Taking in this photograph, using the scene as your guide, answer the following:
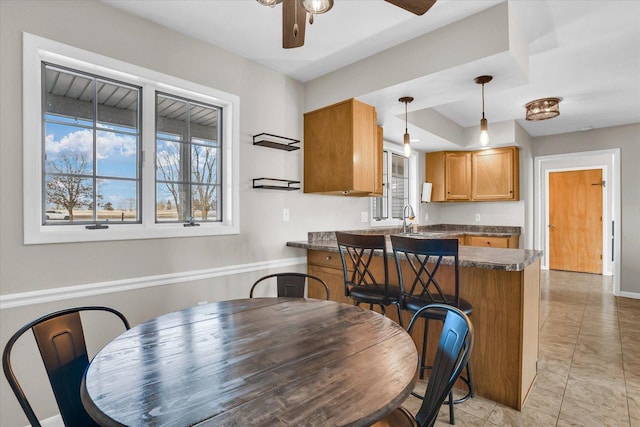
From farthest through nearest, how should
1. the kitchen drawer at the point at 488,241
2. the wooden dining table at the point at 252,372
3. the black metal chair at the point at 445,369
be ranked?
the kitchen drawer at the point at 488,241, the black metal chair at the point at 445,369, the wooden dining table at the point at 252,372

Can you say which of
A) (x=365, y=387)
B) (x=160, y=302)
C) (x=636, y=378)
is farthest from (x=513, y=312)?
(x=160, y=302)

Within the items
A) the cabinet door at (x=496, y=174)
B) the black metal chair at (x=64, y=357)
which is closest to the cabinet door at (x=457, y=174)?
the cabinet door at (x=496, y=174)

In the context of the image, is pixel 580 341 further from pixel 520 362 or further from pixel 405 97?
pixel 405 97

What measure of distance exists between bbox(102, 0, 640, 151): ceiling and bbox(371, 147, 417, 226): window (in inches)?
35.3

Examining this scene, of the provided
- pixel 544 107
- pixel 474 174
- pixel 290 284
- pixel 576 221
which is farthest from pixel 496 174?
pixel 290 284

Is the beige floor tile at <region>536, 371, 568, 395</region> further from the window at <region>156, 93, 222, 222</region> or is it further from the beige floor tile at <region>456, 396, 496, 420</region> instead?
the window at <region>156, 93, 222, 222</region>

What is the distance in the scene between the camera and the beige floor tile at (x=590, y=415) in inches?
74.5

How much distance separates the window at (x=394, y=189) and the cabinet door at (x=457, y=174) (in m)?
0.55

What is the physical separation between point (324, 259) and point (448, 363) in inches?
82.5

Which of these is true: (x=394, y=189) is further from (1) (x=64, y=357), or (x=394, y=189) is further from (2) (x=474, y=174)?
(1) (x=64, y=357)

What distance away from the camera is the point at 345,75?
9.73 ft

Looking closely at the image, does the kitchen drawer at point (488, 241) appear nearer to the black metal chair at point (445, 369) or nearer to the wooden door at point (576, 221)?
the wooden door at point (576, 221)

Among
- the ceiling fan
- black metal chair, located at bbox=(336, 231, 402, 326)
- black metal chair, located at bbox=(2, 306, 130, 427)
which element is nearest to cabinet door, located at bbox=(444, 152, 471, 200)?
black metal chair, located at bbox=(336, 231, 402, 326)

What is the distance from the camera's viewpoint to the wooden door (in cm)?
620
